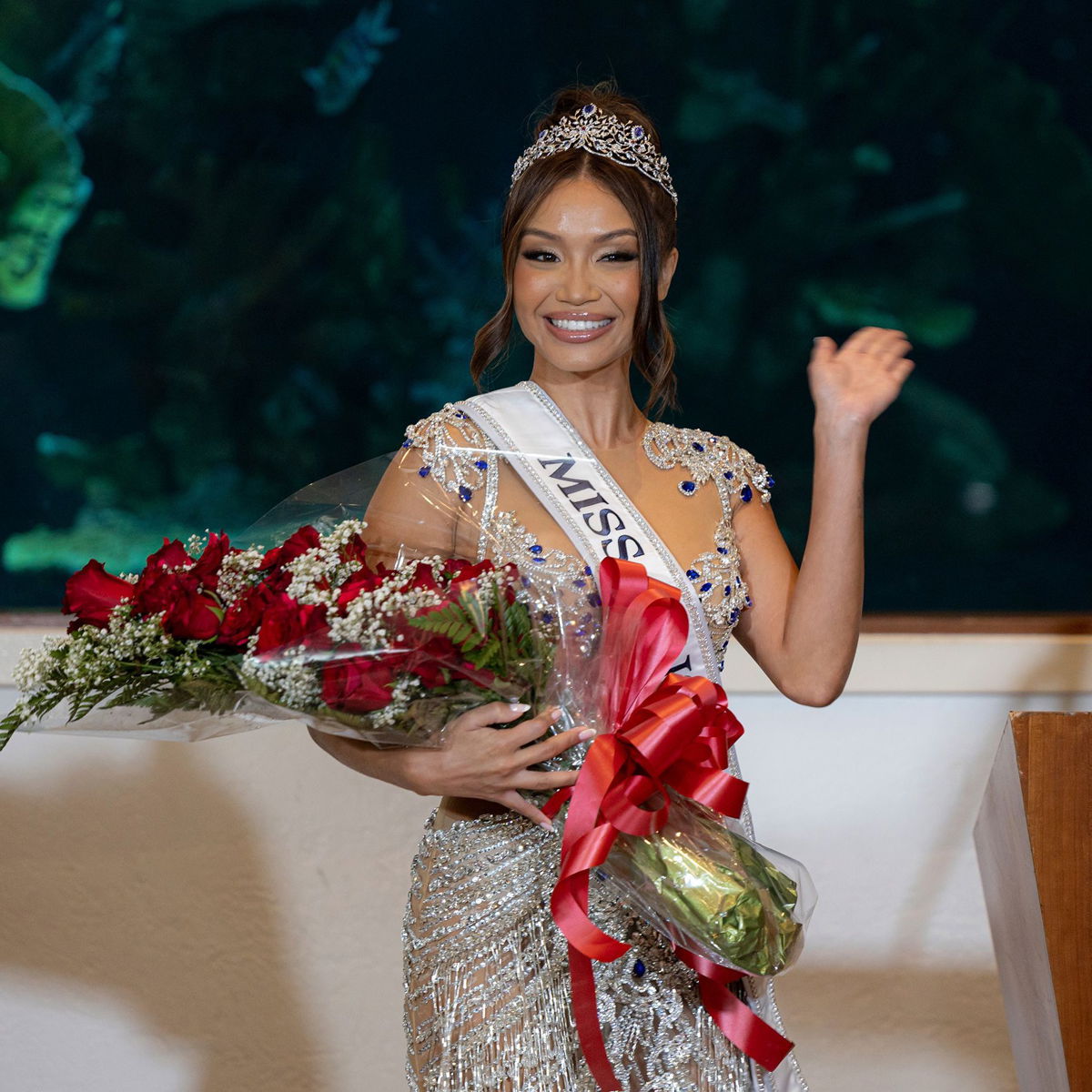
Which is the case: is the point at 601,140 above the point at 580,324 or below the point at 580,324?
above

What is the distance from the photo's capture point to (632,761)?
1.22 metres

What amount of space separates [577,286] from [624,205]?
12cm

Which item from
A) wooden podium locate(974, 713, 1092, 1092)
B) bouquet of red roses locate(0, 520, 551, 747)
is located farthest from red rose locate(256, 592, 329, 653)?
wooden podium locate(974, 713, 1092, 1092)

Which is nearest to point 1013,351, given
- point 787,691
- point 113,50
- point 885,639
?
point 885,639

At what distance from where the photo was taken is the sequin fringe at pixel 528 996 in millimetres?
1342

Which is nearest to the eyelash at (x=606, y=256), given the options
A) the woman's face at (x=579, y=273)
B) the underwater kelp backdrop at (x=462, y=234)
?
the woman's face at (x=579, y=273)

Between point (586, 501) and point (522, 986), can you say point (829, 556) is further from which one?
point (522, 986)

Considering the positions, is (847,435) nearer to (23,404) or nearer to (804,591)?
(804,591)

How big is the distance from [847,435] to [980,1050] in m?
1.52

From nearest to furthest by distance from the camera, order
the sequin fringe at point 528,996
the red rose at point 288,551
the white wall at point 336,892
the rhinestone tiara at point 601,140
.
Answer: the red rose at point 288,551
the sequin fringe at point 528,996
the rhinestone tiara at point 601,140
the white wall at point 336,892

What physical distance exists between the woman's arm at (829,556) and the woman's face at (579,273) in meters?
0.23

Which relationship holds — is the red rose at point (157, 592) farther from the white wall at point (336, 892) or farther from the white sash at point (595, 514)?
the white wall at point (336, 892)

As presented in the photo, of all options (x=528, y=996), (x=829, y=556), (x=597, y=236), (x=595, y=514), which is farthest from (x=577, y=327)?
(x=528, y=996)

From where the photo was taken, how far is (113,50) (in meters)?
2.81
